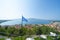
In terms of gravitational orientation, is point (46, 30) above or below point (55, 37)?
below

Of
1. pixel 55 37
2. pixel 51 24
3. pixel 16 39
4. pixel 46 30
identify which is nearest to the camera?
pixel 55 37

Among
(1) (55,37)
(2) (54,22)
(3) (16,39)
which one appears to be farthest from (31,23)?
(1) (55,37)

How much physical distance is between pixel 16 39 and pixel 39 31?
73.5 inches

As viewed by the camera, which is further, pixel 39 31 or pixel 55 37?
pixel 39 31

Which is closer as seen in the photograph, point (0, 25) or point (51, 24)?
point (0, 25)

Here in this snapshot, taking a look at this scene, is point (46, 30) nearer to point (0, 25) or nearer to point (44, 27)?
point (44, 27)

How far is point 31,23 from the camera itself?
392 centimetres

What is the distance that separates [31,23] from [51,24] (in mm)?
525

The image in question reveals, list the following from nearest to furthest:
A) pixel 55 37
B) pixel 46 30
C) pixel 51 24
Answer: pixel 55 37 → pixel 46 30 → pixel 51 24

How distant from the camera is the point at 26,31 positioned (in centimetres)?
402

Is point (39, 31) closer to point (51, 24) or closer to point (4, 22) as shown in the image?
point (51, 24)

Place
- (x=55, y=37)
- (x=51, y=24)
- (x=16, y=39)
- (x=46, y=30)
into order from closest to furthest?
(x=55, y=37), (x=16, y=39), (x=46, y=30), (x=51, y=24)

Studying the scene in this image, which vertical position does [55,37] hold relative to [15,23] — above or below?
above

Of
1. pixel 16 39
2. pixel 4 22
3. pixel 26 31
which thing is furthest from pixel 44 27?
pixel 16 39
